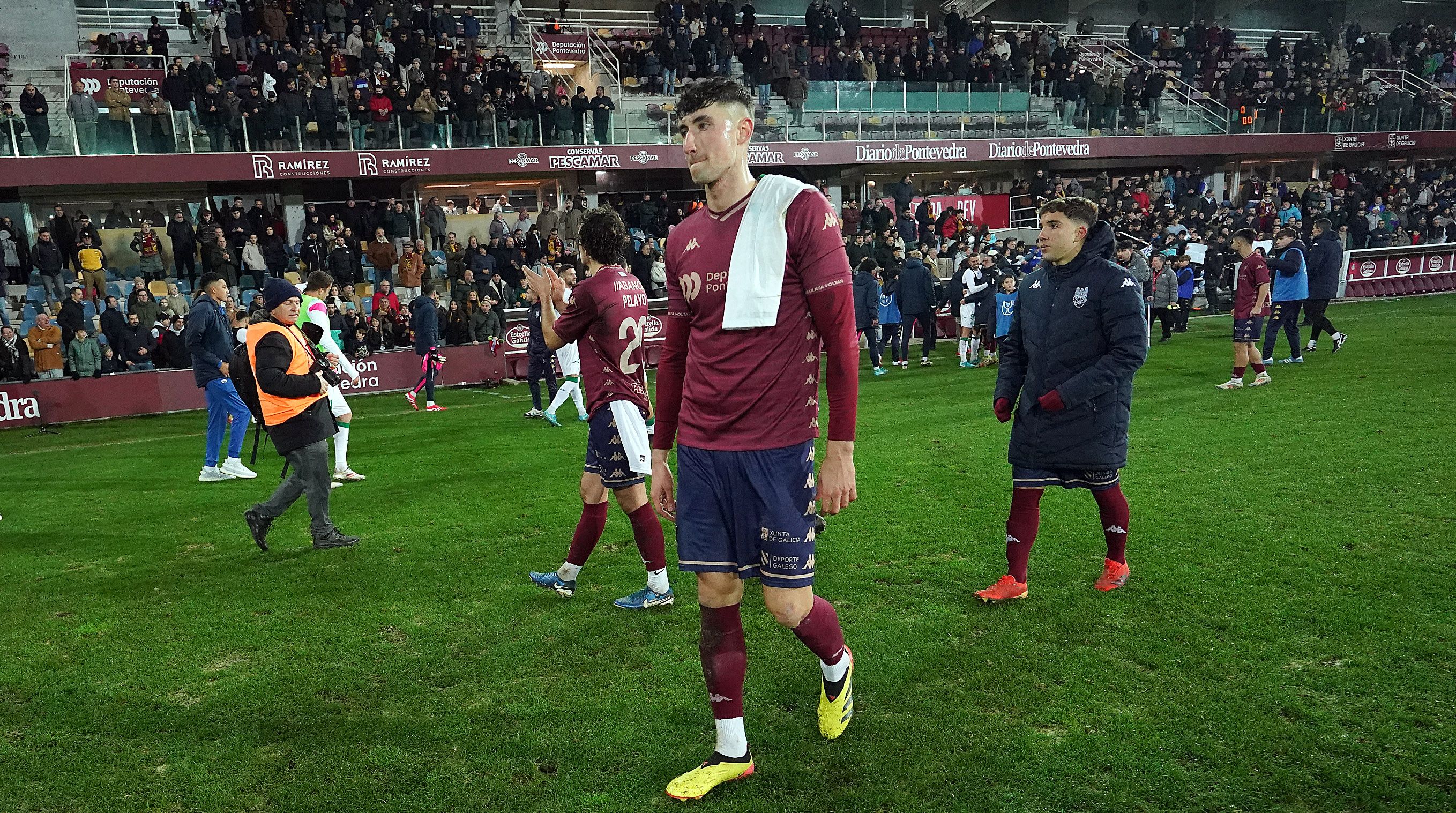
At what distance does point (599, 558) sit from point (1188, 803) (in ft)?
12.7

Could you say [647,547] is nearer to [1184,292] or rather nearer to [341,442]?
[341,442]

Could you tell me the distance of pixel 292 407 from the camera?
623cm

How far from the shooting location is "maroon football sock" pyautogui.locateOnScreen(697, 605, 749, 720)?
3.34m

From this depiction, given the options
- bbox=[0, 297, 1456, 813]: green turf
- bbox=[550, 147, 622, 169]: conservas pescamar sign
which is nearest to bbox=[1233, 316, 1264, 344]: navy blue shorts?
bbox=[0, 297, 1456, 813]: green turf

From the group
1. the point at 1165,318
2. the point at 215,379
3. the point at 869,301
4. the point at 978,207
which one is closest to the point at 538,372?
the point at 215,379

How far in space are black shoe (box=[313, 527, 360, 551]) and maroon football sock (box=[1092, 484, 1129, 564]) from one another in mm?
5108

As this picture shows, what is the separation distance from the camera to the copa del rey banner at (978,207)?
27125 millimetres

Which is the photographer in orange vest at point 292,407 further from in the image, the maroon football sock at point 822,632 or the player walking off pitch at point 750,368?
the maroon football sock at point 822,632

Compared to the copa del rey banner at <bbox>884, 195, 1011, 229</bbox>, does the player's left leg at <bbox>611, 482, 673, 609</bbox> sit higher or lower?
lower

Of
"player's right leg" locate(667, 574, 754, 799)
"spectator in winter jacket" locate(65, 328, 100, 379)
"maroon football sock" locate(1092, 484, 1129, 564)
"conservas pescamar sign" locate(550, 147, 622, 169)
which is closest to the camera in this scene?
"player's right leg" locate(667, 574, 754, 799)

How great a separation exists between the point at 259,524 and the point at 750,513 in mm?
4757

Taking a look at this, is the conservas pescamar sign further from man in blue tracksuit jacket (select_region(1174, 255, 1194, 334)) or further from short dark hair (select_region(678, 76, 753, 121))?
short dark hair (select_region(678, 76, 753, 121))

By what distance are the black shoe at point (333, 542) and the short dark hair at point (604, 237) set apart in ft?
10.3

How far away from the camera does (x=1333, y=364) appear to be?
12.8 meters
